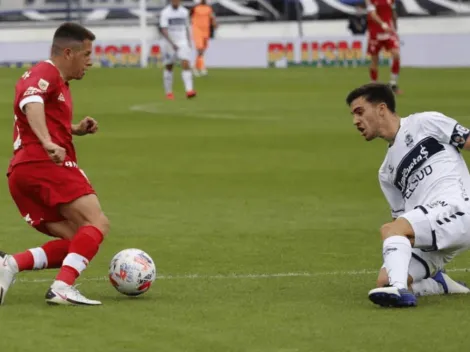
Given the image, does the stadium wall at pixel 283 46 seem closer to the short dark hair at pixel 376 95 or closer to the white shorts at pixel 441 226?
the short dark hair at pixel 376 95

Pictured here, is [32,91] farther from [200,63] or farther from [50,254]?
[200,63]

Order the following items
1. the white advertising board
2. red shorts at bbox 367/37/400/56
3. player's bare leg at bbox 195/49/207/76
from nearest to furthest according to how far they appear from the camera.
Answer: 1. red shorts at bbox 367/37/400/56
2. player's bare leg at bbox 195/49/207/76
3. the white advertising board

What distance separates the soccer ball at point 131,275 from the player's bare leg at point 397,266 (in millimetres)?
1429

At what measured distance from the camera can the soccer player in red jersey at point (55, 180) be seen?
835cm

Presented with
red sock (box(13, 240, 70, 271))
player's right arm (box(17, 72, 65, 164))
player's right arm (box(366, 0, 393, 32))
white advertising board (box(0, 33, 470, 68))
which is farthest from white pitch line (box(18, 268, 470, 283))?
white advertising board (box(0, 33, 470, 68))

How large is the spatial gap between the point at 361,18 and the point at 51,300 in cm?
3960

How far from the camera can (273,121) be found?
938 inches

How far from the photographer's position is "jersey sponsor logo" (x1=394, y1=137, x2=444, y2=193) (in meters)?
8.67

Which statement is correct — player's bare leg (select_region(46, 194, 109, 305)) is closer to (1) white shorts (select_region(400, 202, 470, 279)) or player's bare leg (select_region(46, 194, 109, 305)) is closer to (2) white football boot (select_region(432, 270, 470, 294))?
(1) white shorts (select_region(400, 202, 470, 279))

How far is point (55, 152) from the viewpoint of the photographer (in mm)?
8055

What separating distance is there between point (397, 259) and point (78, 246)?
6.27ft

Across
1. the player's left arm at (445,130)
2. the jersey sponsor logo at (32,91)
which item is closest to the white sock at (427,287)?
the player's left arm at (445,130)

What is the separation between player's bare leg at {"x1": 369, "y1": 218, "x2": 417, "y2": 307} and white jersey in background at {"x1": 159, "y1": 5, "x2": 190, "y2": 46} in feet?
77.0

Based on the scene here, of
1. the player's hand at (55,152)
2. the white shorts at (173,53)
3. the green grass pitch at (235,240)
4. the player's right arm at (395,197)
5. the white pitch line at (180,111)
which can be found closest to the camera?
the green grass pitch at (235,240)
